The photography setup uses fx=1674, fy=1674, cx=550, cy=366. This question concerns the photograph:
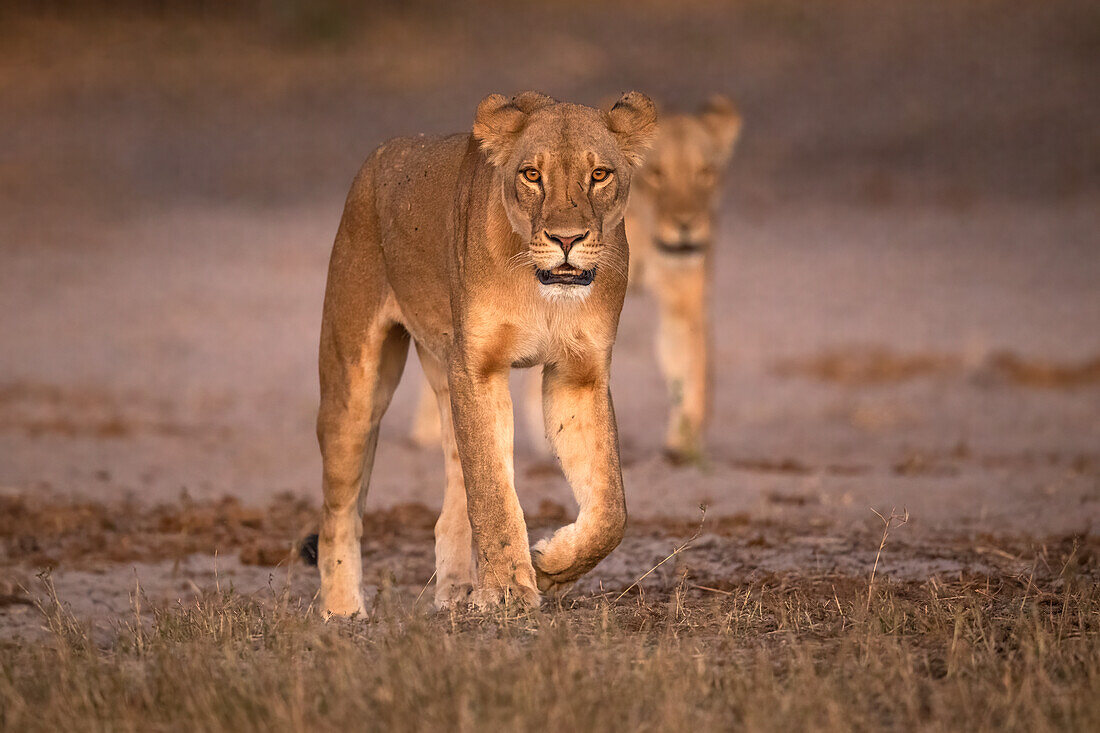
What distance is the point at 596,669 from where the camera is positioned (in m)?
4.26

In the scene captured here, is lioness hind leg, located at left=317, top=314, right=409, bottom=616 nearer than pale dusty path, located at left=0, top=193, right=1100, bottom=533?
Yes

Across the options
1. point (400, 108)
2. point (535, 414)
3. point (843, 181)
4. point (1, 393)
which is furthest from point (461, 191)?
point (400, 108)

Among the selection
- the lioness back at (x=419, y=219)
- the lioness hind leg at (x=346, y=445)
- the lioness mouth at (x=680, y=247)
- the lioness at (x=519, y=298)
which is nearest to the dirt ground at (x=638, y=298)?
the lioness hind leg at (x=346, y=445)

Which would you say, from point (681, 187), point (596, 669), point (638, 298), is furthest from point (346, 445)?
point (638, 298)

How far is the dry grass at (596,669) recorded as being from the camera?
3.90m

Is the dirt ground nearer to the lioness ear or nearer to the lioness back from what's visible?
the lioness back

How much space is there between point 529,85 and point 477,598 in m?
20.5

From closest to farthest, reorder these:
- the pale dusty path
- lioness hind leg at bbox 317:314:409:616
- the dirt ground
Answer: lioness hind leg at bbox 317:314:409:616, the dirt ground, the pale dusty path

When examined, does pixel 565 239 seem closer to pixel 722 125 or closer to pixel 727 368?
pixel 722 125

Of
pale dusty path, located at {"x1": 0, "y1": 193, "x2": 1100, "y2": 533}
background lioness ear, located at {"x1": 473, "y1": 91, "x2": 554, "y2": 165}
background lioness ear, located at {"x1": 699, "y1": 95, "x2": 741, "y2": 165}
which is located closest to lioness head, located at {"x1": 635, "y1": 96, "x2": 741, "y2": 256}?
background lioness ear, located at {"x1": 699, "y1": 95, "x2": 741, "y2": 165}

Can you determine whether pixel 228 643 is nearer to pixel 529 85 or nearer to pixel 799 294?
pixel 799 294

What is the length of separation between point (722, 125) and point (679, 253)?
1038mm

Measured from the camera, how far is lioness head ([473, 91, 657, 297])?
16.1ft

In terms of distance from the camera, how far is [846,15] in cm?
2842
